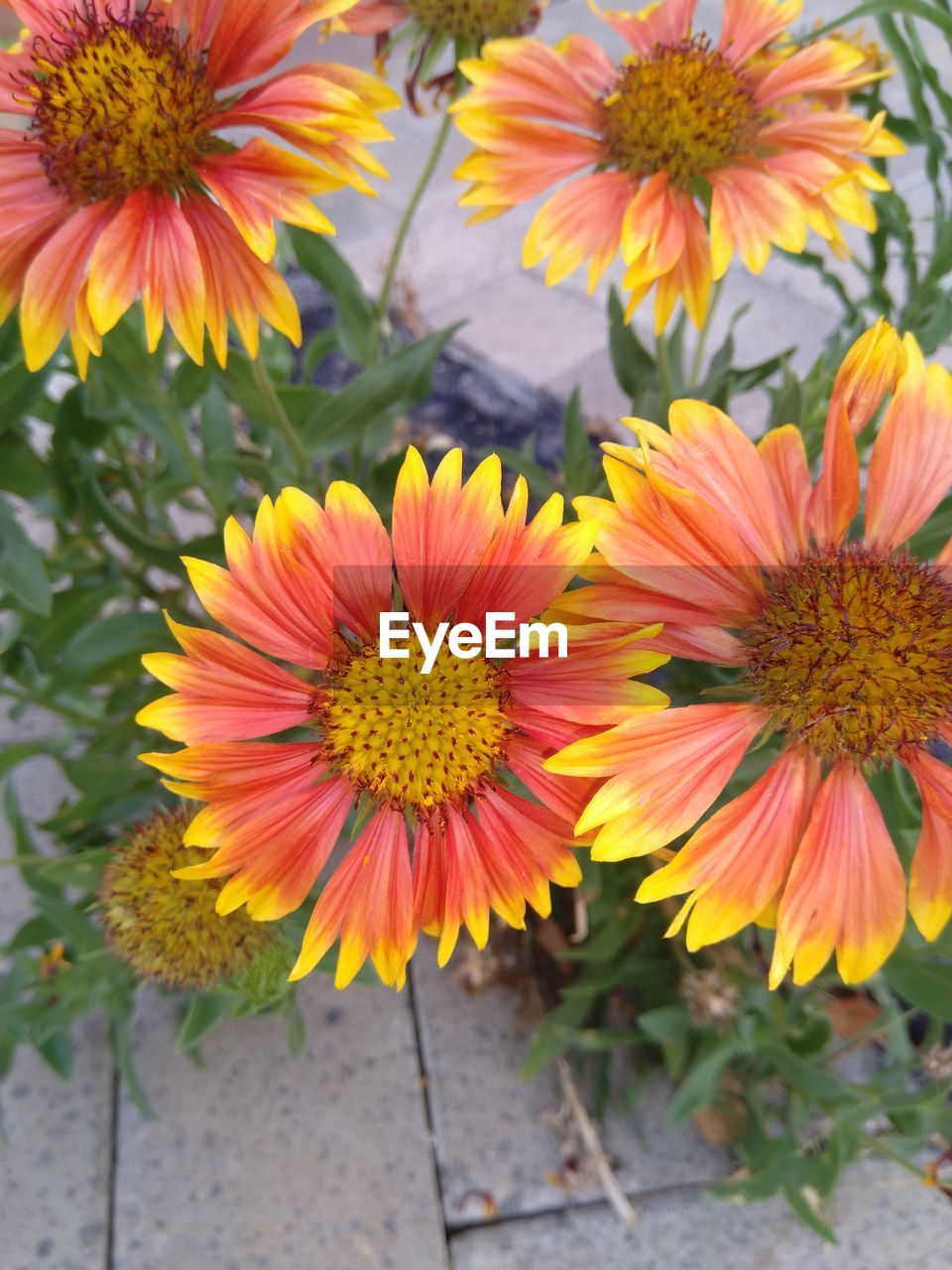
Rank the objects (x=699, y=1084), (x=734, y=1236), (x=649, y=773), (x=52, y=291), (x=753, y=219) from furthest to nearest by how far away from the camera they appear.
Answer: (x=734, y=1236) < (x=699, y=1084) < (x=753, y=219) < (x=52, y=291) < (x=649, y=773)

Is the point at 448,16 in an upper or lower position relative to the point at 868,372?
upper

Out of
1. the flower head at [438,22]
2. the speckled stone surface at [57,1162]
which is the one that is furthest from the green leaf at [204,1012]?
the flower head at [438,22]

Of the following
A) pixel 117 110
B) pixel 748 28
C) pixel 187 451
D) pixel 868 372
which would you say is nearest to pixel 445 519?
pixel 868 372

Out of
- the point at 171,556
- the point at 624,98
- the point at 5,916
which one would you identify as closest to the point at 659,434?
the point at 624,98

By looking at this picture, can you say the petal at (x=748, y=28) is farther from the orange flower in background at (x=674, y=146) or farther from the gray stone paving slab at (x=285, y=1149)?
the gray stone paving slab at (x=285, y=1149)

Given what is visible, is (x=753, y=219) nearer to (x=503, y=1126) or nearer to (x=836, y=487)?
(x=836, y=487)

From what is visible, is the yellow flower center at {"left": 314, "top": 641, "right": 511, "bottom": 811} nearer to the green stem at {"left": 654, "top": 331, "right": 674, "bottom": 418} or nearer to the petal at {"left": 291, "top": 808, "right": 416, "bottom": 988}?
the petal at {"left": 291, "top": 808, "right": 416, "bottom": 988}
